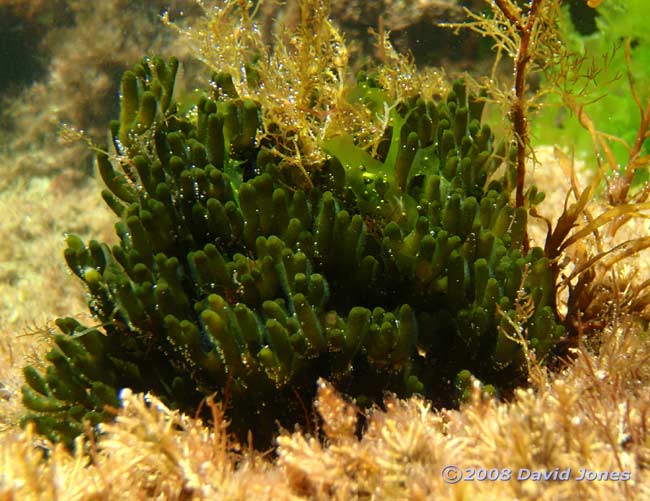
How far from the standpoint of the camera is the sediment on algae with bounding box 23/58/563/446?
226 centimetres

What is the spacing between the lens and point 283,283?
93.0 inches

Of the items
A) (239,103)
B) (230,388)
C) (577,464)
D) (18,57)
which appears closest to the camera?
(577,464)

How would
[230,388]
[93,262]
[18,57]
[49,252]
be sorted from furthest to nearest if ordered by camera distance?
[18,57]
[49,252]
[93,262]
[230,388]

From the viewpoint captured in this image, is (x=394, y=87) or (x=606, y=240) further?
(x=606, y=240)

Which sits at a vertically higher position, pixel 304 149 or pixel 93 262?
pixel 304 149

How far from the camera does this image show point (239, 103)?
2.99 m

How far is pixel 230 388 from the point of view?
7.54 ft

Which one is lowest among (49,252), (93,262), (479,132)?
(49,252)

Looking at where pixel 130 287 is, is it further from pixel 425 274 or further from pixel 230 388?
pixel 425 274

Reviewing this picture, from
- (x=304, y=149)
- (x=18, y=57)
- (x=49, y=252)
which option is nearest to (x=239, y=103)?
(x=304, y=149)

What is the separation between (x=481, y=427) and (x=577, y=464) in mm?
291

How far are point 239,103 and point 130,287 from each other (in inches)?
50.3

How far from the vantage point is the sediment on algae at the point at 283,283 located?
226 centimetres

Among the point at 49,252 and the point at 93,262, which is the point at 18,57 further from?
the point at 93,262
